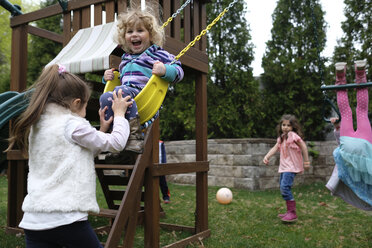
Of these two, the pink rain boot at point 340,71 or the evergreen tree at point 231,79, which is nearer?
the pink rain boot at point 340,71

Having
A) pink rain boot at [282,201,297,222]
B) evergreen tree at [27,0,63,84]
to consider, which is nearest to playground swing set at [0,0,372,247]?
pink rain boot at [282,201,297,222]

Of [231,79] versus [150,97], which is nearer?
[150,97]

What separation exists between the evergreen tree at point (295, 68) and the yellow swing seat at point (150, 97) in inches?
293

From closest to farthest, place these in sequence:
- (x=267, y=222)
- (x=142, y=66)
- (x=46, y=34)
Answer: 1. (x=142, y=66)
2. (x=267, y=222)
3. (x=46, y=34)

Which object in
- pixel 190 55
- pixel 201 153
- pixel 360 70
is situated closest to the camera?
pixel 360 70

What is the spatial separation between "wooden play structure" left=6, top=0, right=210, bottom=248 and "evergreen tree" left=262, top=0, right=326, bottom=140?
5.30m

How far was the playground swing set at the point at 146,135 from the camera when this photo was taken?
117 inches

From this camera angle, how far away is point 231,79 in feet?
30.7

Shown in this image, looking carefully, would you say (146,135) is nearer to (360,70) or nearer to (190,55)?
(190,55)

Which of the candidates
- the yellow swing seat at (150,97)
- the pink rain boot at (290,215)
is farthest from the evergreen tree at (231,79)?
the yellow swing seat at (150,97)

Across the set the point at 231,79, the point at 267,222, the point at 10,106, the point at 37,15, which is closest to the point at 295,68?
the point at 231,79

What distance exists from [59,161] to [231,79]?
25.8 feet

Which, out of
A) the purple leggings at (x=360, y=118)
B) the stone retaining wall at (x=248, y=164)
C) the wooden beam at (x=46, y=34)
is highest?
the wooden beam at (x=46, y=34)

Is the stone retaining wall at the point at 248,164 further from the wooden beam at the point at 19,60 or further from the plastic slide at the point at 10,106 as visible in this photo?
the plastic slide at the point at 10,106
